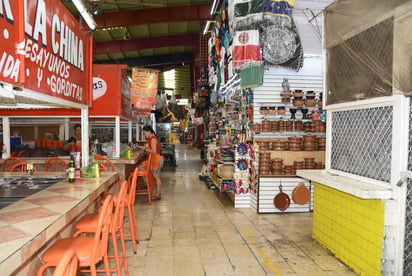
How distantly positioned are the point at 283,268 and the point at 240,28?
141 inches

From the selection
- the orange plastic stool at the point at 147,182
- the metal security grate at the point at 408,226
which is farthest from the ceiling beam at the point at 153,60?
the metal security grate at the point at 408,226

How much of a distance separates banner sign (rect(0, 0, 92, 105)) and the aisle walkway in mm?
2060

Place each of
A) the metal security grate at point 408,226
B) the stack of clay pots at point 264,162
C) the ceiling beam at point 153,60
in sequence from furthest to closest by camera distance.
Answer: the ceiling beam at point 153,60
the stack of clay pots at point 264,162
the metal security grate at point 408,226

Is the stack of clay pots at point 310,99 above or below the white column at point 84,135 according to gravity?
above

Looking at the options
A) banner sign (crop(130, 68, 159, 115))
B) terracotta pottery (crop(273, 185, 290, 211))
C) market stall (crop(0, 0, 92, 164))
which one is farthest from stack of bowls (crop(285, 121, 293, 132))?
banner sign (crop(130, 68, 159, 115))

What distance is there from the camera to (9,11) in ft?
6.89

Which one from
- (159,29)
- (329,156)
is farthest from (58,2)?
(159,29)

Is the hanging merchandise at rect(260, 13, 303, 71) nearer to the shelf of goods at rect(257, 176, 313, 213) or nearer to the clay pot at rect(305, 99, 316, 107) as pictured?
the clay pot at rect(305, 99, 316, 107)

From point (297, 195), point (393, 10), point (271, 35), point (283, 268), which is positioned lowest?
point (283, 268)

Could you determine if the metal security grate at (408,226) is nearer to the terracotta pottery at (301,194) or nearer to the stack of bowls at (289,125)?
the terracotta pottery at (301,194)

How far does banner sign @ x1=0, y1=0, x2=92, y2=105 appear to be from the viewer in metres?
2.12

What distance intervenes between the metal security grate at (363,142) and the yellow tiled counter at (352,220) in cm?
16

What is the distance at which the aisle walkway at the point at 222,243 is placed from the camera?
3176 mm

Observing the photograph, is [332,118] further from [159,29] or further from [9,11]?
[159,29]
